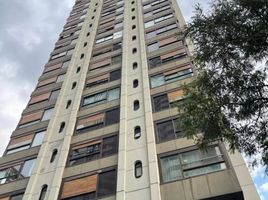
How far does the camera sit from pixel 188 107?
9086 mm

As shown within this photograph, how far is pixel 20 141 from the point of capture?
21.2 m

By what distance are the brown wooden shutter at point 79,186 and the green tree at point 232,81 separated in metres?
7.75

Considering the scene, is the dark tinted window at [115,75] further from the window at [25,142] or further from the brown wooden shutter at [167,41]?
the window at [25,142]

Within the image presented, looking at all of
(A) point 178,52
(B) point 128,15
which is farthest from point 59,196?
(B) point 128,15

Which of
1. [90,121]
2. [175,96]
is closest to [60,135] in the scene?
[90,121]

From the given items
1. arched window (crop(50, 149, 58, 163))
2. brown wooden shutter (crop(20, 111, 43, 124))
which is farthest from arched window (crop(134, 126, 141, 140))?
brown wooden shutter (crop(20, 111, 43, 124))

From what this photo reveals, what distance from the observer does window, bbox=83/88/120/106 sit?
69.8ft

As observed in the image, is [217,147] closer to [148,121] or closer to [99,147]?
[148,121]

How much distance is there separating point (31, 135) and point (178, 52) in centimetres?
1206

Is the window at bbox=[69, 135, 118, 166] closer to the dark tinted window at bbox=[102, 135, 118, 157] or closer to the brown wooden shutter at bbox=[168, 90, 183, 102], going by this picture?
the dark tinted window at bbox=[102, 135, 118, 157]

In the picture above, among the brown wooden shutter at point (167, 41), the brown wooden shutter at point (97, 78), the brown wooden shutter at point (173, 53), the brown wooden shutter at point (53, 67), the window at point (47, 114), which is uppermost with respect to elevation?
the brown wooden shutter at point (53, 67)

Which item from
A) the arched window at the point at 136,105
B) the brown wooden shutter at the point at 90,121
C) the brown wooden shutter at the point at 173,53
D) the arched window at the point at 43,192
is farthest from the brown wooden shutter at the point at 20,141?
the brown wooden shutter at the point at 173,53

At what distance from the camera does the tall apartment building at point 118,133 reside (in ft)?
44.3

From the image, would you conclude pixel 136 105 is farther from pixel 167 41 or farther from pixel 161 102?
pixel 167 41
